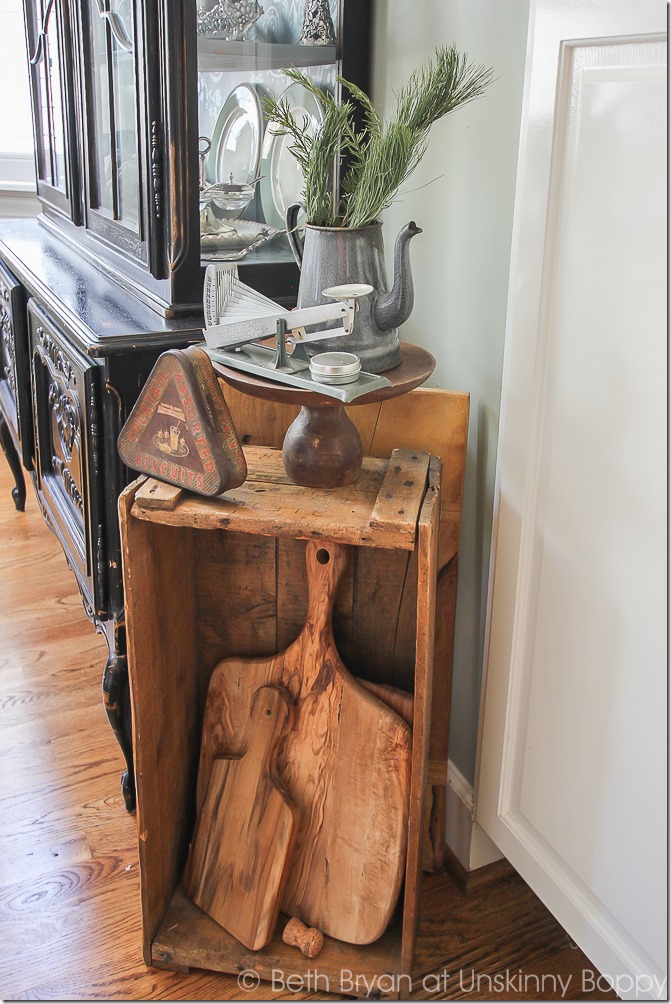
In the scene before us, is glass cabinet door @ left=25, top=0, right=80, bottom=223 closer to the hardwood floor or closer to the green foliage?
the green foliage

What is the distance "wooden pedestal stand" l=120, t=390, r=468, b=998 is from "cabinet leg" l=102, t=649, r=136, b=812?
137 mm

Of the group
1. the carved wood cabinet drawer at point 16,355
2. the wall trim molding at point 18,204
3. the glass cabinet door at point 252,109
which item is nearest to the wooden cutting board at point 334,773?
the glass cabinet door at point 252,109

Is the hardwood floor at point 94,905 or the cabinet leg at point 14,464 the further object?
the cabinet leg at point 14,464

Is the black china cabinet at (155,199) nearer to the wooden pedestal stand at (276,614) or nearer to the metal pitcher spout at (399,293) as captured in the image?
the wooden pedestal stand at (276,614)

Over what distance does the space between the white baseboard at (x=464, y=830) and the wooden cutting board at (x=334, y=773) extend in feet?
0.62

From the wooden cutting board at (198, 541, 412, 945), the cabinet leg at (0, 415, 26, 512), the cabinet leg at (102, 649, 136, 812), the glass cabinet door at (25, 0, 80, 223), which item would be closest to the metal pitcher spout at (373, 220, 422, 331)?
the wooden cutting board at (198, 541, 412, 945)

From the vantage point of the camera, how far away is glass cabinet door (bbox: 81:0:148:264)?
1.51m

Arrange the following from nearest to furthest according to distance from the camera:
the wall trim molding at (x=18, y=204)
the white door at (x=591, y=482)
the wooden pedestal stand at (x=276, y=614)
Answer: the white door at (x=591, y=482) → the wooden pedestal stand at (x=276, y=614) → the wall trim molding at (x=18, y=204)

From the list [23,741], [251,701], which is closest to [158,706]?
[251,701]

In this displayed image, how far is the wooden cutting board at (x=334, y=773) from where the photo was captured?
1.34 m

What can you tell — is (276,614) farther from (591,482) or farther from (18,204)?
(18,204)

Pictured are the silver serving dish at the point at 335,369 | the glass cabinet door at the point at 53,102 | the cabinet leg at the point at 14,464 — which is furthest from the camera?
the cabinet leg at the point at 14,464

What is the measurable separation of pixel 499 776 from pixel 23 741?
1.00 m

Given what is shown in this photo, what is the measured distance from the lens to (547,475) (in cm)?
117
